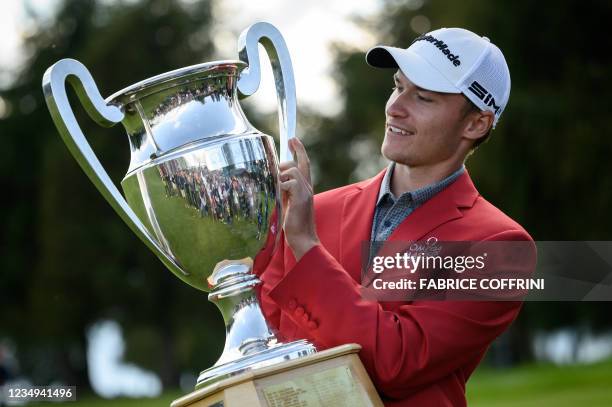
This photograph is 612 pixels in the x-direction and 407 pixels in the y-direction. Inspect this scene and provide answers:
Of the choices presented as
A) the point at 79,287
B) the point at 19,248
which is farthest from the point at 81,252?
the point at 19,248

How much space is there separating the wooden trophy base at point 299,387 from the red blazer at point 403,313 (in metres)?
0.11

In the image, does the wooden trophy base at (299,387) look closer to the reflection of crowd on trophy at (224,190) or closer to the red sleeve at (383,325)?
the red sleeve at (383,325)

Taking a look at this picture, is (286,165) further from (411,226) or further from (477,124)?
(477,124)

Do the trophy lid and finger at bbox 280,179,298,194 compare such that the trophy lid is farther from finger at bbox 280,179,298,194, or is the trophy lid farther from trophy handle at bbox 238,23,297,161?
finger at bbox 280,179,298,194

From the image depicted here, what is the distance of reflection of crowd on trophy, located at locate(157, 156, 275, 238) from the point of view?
6.59 feet

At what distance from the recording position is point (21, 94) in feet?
68.7

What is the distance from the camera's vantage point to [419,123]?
7.39 ft

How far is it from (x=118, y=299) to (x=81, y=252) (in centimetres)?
103

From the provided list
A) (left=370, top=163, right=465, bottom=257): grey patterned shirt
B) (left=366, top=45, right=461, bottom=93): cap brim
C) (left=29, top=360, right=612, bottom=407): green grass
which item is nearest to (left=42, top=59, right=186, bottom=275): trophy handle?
(left=370, top=163, right=465, bottom=257): grey patterned shirt

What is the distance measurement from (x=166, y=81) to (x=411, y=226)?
0.57 meters

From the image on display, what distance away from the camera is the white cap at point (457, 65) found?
87.5 inches

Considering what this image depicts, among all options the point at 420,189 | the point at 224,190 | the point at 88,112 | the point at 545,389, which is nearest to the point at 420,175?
the point at 420,189

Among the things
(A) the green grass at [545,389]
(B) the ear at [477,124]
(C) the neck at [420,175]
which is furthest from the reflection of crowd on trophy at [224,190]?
(A) the green grass at [545,389]

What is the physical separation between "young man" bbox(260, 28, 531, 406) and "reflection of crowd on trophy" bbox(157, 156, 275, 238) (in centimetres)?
5
